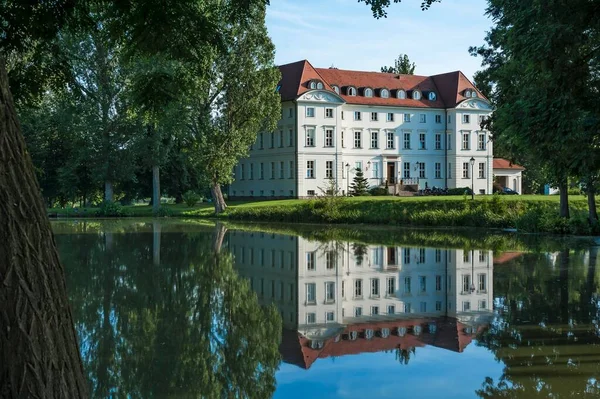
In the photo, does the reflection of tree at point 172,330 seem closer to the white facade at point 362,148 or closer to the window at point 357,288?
the window at point 357,288

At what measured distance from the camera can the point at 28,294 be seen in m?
3.20

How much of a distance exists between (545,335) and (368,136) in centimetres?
5930

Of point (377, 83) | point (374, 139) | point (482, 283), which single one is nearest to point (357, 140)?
point (374, 139)

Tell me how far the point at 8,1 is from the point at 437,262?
1303 centimetres

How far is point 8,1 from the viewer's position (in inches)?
292

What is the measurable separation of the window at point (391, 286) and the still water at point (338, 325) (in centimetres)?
13

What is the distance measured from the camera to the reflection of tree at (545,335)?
645 centimetres

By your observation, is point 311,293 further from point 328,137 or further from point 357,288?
point 328,137

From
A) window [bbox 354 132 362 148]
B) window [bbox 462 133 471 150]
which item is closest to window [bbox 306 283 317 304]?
window [bbox 354 132 362 148]

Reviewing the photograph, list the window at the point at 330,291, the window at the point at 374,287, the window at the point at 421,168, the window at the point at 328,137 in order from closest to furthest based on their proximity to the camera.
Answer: the window at the point at 330,291 < the window at the point at 374,287 < the window at the point at 328,137 < the window at the point at 421,168

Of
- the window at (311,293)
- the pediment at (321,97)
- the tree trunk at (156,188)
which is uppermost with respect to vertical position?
the pediment at (321,97)

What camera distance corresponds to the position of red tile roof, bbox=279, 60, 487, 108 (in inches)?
2453

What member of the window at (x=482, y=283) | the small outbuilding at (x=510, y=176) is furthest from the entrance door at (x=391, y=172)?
the window at (x=482, y=283)

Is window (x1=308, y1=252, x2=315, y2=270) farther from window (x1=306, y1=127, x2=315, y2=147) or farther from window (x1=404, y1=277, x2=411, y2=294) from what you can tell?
window (x1=306, y1=127, x2=315, y2=147)
